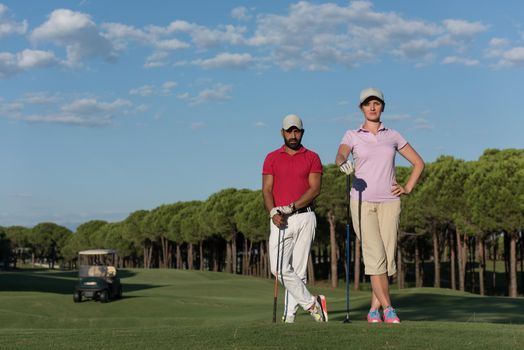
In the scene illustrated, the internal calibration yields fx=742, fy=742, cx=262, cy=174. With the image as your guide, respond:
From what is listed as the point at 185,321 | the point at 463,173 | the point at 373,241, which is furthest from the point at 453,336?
the point at 463,173

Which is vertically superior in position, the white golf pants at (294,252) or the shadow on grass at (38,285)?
the white golf pants at (294,252)

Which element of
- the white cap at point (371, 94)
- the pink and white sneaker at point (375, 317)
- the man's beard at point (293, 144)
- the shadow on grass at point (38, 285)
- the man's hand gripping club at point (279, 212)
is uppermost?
the white cap at point (371, 94)

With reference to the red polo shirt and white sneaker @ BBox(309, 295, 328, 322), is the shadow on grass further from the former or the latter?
the red polo shirt

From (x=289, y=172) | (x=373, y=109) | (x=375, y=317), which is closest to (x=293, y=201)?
(x=289, y=172)

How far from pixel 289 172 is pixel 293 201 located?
18.1 inches

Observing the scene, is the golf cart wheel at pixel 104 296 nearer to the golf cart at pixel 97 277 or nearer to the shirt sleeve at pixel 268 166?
the golf cart at pixel 97 277

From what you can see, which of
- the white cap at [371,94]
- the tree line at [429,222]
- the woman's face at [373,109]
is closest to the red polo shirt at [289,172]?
the woman's face at [373,109]

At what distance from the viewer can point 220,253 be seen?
119m

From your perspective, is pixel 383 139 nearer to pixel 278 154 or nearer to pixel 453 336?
pixel 278 154

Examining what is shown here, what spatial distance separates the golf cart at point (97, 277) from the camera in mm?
37000

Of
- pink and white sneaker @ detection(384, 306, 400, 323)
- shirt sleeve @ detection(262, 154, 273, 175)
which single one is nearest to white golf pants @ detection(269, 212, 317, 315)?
shirt sleeve @ detection(262, 154, 273, 175)

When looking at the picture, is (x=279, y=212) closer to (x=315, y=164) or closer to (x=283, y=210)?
(x=283, y=210)

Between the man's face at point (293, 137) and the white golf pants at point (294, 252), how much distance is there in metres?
1.07

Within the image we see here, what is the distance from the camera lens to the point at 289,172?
1145 cm
